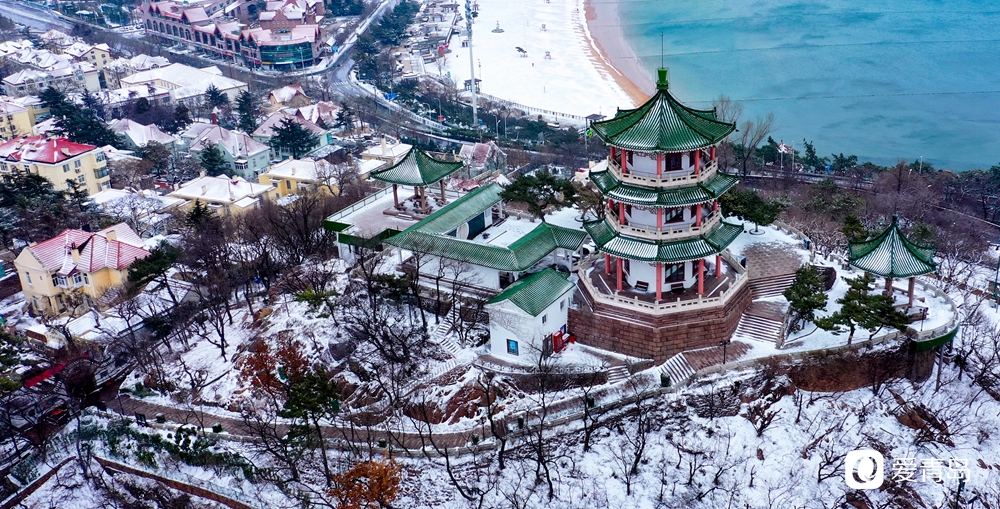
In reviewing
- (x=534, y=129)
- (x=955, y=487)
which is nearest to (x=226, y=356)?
(x=955, y=487)

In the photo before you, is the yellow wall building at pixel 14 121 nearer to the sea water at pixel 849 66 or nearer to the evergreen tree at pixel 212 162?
the evergreen tree at pixel 212 162

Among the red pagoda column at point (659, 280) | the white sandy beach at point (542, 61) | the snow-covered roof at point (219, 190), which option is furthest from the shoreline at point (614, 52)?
the red pagoda column at point (659, 280)

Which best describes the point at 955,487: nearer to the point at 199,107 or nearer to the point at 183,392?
the point at 183,392

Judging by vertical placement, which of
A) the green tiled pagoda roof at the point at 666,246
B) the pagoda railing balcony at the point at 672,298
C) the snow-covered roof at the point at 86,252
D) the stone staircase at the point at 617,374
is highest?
the green tiled pagoda roof at the point at 666,246

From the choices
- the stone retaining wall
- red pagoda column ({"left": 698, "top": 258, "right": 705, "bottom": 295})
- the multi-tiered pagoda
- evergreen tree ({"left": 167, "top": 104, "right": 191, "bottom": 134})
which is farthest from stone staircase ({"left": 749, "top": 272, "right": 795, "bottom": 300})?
evergreen tree ({"left": 167, "top": 104, "right": 191, "bottom": 134})

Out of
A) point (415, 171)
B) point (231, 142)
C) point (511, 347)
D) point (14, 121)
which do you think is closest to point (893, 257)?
point (511, 347)

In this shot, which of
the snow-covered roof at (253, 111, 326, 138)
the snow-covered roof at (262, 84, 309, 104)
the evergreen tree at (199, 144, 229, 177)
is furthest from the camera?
the snow-covered roof at (262, 84, 309, 104)

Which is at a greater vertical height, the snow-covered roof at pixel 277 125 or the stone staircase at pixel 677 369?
the stone staircase at pixel 677 369

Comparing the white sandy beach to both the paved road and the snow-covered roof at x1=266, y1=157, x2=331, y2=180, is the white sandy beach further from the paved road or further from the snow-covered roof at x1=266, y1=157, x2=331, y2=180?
the paved road
